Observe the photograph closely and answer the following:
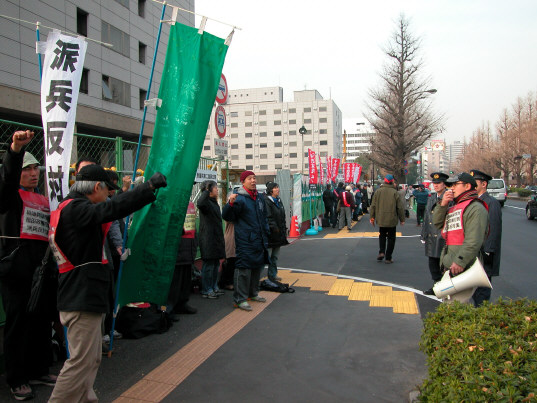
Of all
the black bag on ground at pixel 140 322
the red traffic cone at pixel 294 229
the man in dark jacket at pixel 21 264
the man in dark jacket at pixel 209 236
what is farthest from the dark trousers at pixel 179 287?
the red traffic cone at pixel 294 229

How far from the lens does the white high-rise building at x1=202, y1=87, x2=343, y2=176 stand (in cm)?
9325

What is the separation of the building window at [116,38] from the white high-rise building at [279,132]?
61.7m

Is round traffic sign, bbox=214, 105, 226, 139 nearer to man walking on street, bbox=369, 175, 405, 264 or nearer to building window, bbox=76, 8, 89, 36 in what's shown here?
man walking on street, bbox=369, 175, 405, 264

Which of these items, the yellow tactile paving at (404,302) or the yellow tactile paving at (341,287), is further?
the yellow tactile paving at (341,287)

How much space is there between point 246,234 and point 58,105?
3.09 meters

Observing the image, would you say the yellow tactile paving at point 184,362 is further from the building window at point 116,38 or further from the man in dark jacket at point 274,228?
the building window at point 116,38

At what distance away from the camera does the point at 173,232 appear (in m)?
4.29

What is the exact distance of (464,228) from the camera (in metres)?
4.30

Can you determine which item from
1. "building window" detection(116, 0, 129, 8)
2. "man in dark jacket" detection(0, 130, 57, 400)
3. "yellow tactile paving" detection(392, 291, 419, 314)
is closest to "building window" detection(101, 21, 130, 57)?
"building window" detection(116, 0, 129, 8)

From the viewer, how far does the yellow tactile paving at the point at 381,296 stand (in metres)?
6.42

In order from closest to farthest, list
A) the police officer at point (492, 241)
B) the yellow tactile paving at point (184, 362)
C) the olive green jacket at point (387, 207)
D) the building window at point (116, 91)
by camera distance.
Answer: the yellow tactile paving at point (184, 362) < the police officer at point (492, 241) < the olive green jacket at point (387, 207) < the building window at point (116, 91)

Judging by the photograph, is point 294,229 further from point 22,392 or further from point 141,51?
point 141,51

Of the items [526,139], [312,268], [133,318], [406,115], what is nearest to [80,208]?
[133,318]

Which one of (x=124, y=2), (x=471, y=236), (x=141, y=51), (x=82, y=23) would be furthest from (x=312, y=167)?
(x=141, y=51)
